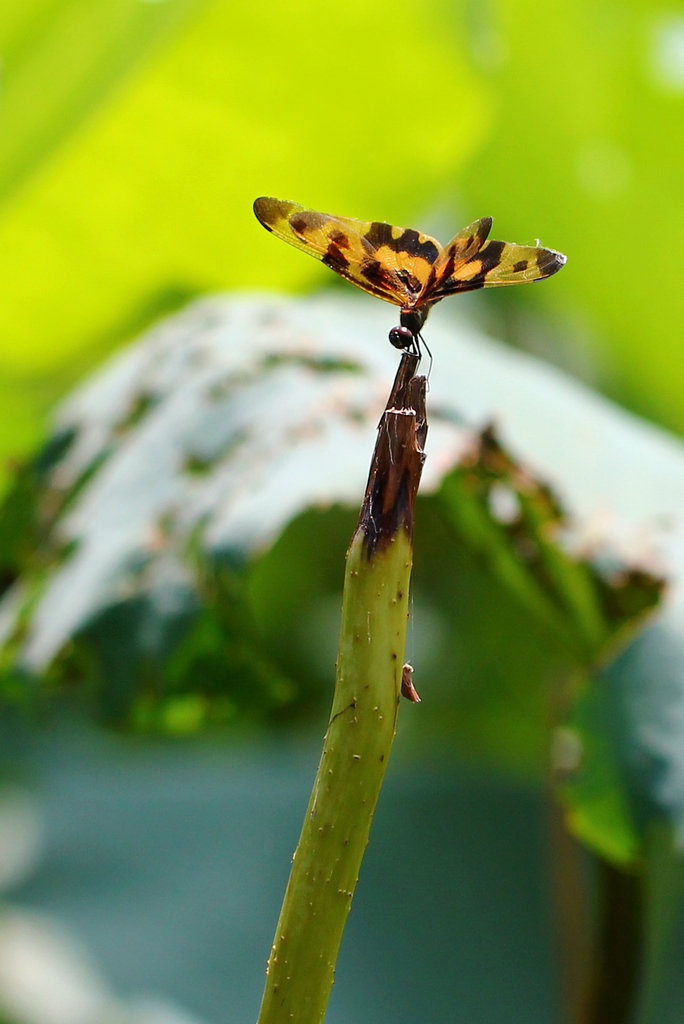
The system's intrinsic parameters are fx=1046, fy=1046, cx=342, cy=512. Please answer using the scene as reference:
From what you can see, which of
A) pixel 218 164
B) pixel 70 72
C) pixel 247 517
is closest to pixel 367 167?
pixel 218 164

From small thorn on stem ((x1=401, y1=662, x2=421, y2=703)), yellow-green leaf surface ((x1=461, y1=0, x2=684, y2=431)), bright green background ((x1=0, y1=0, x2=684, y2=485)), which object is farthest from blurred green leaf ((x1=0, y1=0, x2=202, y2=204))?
small thorn on stem ((x1=401, y1=662, x2=421, y2=703))

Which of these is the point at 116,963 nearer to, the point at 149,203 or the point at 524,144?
the point at 149,203

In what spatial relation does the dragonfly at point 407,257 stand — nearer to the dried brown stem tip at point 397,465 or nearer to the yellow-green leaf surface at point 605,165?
the dried brown stem tip at point 397,465

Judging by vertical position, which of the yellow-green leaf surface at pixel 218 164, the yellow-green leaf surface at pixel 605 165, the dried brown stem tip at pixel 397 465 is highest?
the yellow-green leaf surface at pixel 605 165

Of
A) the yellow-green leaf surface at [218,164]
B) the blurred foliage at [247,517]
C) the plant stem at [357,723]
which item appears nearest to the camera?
the plant stem at [357,723]

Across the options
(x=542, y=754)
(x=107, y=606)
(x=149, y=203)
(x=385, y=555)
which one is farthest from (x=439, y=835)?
(x=385, y=555)

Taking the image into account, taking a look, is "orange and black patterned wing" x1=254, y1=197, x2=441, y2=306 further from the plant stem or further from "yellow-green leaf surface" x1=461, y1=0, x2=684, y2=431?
"yellow-green leaf surface" x1=461, y1=0, x2=684, y2=431

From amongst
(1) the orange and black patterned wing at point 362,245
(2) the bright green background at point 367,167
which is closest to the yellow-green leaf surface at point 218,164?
(2) the bright green background at point 367,167
